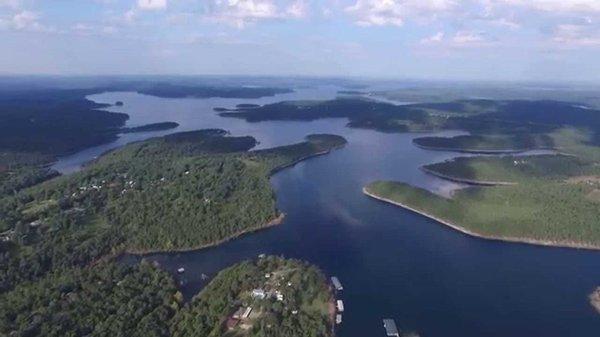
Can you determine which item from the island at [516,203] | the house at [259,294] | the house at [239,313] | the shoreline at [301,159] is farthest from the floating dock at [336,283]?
the shoreline at [301,159]

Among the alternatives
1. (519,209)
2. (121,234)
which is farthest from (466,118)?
(121,234)

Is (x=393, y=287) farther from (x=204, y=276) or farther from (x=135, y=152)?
(x=135, y=152)

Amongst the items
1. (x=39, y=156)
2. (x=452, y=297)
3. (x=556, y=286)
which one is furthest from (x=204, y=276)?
(x=39, y=156)

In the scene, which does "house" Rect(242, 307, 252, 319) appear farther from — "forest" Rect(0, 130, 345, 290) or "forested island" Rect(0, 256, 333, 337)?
"forest" Rect(0, 130, 345, 290)

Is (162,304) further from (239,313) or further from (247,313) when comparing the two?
(247,313)

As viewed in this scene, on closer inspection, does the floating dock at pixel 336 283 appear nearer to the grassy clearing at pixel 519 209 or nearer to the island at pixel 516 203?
the island at pixel 516 203

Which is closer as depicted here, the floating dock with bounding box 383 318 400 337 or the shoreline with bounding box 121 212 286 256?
the floating dock with bounding box 383 318 400 337

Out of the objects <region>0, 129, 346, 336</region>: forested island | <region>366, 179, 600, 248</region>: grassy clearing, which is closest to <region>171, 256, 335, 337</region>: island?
<region>0, 129, 346, 336</region>: forested island
